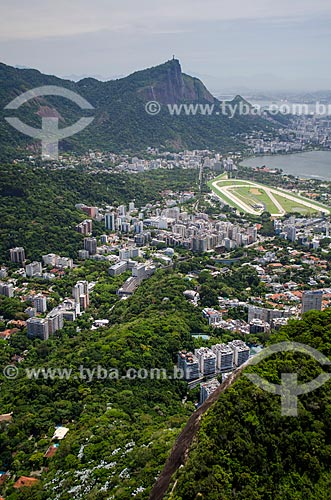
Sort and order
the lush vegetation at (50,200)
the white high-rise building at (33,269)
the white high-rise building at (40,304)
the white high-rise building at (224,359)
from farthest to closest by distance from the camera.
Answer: the lush vegetation at (50,200)
the white high-rise building at (33,269)
the white high-rise building at (40,304)
the white high-rise building at (224,359)

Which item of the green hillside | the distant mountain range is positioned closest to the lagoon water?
the distant mountain range

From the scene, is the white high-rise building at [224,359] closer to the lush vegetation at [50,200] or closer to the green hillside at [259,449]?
the green hillside at [259,449]

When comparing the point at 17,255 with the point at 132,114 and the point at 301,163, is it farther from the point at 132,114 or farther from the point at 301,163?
the point at 301,163

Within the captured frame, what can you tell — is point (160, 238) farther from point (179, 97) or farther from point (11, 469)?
point (179, 97)

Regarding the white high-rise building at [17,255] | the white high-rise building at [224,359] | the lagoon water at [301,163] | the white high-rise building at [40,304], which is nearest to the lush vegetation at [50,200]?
the white high-rise building at [17,255]

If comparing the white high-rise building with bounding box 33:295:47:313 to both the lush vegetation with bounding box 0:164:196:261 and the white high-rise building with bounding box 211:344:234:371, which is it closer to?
the lush vegetation with bounding box 0:164:196:261

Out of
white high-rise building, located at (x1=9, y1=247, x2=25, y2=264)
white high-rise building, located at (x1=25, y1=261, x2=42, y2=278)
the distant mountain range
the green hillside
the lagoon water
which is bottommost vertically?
white high-rise building, located at (x1=25, y1=261, x2=42, y2=278)
